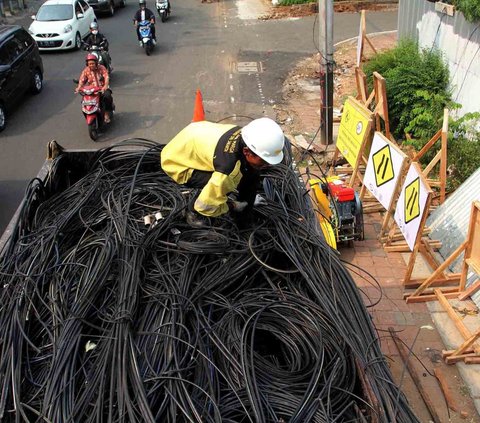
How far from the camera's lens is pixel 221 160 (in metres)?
4.21

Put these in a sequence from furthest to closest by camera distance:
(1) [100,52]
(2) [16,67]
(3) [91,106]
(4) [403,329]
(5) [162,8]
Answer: (5) [162,8]
(1) [100,52]
(2) [16,67]
(3) [91,106]
(4) [403,329]

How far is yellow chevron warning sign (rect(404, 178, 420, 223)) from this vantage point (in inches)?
229

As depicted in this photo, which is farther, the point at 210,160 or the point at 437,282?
the point at 437,282

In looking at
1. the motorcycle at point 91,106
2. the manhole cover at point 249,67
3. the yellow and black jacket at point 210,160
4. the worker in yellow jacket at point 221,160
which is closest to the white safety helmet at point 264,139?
the worker in yellow jacket at point 221,160

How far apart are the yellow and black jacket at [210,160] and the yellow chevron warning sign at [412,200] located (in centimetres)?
228

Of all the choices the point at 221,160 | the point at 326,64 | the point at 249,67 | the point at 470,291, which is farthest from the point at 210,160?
the point at 249,67

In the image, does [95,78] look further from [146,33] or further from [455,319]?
[455,319]

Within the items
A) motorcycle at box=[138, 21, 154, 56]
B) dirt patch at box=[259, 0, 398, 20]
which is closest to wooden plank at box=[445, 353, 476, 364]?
motorcycle at box=[138, 21, 154, 56]

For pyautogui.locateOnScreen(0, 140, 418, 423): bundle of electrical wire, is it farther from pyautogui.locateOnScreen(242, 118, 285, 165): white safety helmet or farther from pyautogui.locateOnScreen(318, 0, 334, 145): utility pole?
pyautogui.locateOnScreen(318, 0, 334, 145): utility pole

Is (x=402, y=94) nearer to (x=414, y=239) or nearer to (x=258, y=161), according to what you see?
(x=414, y=239)

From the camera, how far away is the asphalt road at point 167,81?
1016 cm

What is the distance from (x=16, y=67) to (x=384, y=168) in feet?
28.0

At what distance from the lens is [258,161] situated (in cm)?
425

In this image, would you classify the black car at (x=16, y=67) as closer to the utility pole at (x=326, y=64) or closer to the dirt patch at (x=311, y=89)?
the dirt patch at (x=311, y=89)
